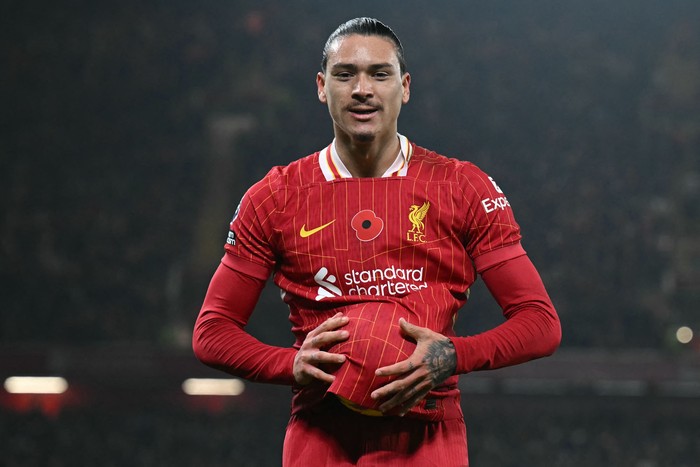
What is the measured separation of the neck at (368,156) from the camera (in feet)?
5.52

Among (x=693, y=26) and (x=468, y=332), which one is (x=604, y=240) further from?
(x=693, y=26)

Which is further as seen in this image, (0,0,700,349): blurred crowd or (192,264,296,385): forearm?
(0,0,700,349): blurred crowd

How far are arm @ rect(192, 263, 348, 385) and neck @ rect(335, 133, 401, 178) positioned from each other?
27cm

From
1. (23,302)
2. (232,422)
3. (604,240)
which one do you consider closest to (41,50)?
(23,302)

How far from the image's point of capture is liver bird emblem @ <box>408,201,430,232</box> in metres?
1.60

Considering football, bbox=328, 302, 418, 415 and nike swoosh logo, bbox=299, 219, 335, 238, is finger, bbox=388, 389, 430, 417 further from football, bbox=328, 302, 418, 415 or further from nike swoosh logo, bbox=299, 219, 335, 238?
nike swoosh logo, bbox=299, 219, 335, 238

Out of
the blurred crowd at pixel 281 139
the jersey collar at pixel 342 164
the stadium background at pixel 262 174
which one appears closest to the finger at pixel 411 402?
the jersey collar at pixel 342 164

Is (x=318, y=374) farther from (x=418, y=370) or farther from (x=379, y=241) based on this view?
(x=379, y=241)

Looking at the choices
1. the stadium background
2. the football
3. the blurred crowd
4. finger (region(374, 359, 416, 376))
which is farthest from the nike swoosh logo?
the blurred crowd

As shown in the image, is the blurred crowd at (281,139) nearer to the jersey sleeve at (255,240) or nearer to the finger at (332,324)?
the jersey sleeve at (255,240)

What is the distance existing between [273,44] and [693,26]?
3621 millimetres

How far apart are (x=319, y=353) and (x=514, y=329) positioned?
1.10 ft

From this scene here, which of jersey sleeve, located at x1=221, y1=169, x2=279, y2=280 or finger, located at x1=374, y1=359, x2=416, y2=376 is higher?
jersey sleeve, located at x1=221, y1=169, x2=279, y2=280

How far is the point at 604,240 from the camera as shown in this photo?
733 cm
